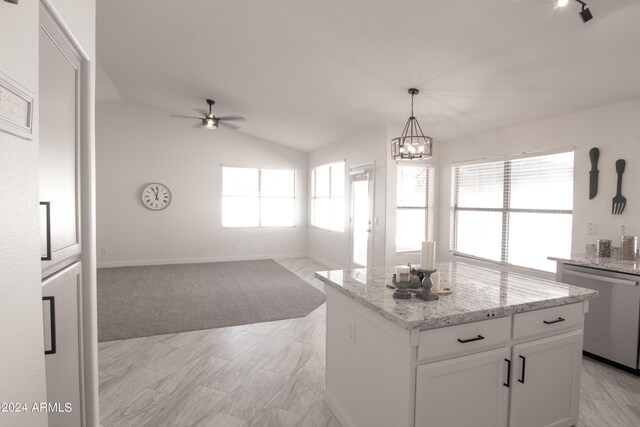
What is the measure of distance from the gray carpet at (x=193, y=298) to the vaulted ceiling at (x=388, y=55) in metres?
2.87

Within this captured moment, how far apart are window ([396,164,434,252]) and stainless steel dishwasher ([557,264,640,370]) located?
2.47 meters

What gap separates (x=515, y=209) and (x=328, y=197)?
3901mm

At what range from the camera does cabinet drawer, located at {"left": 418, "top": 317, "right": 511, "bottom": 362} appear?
1501mm

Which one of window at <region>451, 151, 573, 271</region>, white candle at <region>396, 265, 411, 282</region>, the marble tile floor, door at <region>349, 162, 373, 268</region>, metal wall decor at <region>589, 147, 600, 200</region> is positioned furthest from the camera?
door at <region>349, 162, 373, 268</region>

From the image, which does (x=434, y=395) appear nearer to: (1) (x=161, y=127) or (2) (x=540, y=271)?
(2) (x=540, y=271)

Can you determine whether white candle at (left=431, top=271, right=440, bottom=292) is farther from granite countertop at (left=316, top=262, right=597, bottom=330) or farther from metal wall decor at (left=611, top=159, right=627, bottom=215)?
metal wall decor at (left=611, top=159, right=627, bottom=215)

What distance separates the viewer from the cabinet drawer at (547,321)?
5.67 ft

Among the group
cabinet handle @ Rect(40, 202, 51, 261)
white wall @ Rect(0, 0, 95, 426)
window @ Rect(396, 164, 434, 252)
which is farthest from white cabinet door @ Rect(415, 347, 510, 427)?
window @ Rect(396, 164, 434, 252)

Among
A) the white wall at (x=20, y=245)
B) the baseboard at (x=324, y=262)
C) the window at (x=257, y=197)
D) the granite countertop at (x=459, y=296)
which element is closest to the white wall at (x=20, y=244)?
the white wall at (x=20, y=245)

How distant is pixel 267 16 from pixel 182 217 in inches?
212

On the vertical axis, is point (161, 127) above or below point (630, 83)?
above

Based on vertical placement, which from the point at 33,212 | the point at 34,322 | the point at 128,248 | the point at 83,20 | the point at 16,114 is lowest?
the point at 128,248

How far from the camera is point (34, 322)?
100 centimetres

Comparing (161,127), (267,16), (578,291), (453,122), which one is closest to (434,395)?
(578,291)
